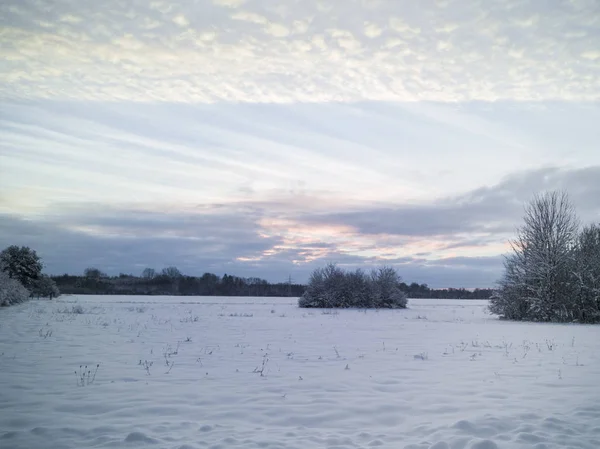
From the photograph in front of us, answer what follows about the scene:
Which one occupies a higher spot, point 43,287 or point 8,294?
point 8,294

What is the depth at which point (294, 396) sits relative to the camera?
7645 millimetres

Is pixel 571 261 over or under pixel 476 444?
over

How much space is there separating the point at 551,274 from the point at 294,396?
29.2m

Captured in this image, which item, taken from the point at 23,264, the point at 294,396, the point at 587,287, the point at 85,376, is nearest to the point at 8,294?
the point at 23,264

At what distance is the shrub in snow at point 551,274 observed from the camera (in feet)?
97.0

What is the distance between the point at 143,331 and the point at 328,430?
13.8 m

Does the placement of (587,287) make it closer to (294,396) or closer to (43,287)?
(294,396)

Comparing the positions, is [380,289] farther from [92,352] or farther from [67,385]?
[67,385]

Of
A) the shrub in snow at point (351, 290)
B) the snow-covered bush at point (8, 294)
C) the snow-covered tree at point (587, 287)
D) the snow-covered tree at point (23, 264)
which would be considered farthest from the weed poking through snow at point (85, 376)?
the snow-covered tree at point (23, 264)

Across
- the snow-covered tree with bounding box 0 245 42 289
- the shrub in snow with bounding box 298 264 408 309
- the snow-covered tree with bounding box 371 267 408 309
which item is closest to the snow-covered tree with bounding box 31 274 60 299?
the snow-covered tree with bounding box 0 245 42 289

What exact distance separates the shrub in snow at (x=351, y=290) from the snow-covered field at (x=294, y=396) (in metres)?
36.7

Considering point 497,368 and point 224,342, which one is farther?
point 224,342

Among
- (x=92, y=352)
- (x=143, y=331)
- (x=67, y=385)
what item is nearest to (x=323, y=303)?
(x=143, y=331)

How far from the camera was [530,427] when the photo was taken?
588cm
